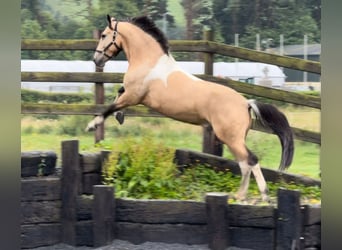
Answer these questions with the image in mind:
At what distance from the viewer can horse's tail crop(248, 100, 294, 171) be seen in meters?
4.29

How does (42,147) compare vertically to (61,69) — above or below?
below

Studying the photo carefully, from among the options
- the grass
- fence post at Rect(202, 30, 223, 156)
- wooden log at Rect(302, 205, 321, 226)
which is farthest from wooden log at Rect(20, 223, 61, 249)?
wooden log at Rect(302, 205, 321, 226)

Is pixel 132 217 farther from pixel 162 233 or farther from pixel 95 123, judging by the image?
pixel 95 123

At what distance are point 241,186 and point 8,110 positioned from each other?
5.56ft

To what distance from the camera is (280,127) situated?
14.1 feet

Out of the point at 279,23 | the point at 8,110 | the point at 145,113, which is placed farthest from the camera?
the point at 145,113

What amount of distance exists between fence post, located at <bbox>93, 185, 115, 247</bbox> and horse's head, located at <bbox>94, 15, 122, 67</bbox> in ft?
3.08

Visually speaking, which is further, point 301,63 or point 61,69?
point 61,69

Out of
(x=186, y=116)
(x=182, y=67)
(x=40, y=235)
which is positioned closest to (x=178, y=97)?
(x=186, y=116)

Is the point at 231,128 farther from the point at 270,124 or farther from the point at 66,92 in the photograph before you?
the point at 66,92

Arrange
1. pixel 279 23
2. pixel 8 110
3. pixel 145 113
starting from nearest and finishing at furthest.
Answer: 1. pixel 8 110
2. pixel 279 23
3. pixel 145 113

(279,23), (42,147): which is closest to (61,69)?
(42,147)

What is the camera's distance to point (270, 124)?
4289mm

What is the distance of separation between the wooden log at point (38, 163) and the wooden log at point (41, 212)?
211 millimetres
